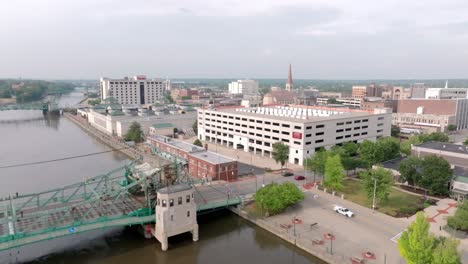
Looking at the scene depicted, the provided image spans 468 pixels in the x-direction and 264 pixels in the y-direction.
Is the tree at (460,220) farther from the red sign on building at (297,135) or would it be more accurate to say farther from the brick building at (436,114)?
the brick building at (436,114)

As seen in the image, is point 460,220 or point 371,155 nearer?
point 460,220

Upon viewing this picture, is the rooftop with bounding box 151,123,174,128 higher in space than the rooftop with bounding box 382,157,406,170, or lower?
higher

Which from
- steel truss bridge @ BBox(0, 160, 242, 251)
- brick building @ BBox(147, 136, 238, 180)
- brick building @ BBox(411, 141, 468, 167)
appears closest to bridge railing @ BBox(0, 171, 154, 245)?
steel truss bridge @ BBox(0, 160, 242, 251)

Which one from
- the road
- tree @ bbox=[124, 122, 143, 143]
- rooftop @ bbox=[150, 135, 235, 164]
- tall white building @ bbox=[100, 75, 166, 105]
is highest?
tall white building @ bbox=[100, 75, 166, 105]

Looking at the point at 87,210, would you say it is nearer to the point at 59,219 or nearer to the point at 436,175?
the point at 59,219

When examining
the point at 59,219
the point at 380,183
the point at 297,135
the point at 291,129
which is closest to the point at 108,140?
the point at 291,129

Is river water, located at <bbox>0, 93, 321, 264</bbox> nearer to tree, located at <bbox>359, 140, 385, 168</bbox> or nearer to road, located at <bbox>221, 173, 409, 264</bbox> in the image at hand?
road, located at <bbox>221, 173, 409, 264</bbox>
